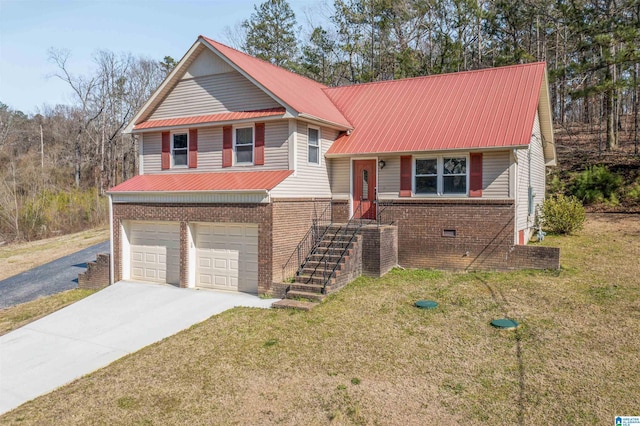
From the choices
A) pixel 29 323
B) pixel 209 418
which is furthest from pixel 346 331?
pixel 29 323

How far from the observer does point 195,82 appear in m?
15.5

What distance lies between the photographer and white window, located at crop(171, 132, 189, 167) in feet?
52.2

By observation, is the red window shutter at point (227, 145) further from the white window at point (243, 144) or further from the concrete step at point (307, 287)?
the concrete step at point (307, 287)

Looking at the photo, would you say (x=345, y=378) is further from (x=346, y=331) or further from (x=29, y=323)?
(x=29, y=323)

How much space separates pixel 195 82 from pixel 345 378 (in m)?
11.7

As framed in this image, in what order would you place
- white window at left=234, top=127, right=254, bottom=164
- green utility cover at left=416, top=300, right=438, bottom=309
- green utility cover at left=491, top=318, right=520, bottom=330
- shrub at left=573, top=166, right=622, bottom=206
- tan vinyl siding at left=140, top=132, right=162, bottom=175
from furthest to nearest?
1. shrub at left=573, top=166, right=622, bottom=206
2. tan vinyl siding at left=140, top=132, right=162, bottom=175
3. white window at left=234, top=127, right=254, bottom=164
4. green utility cover at left=416, top=300, right=438, bottom=309
5. green utility cover at left=491, top=318, right=520, bottom=330

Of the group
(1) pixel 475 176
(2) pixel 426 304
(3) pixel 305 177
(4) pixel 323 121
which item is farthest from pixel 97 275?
(1) pixel 475 176

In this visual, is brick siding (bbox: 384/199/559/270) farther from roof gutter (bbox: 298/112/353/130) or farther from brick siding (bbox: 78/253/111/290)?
brick siding (bbox: 78/253/111/290)

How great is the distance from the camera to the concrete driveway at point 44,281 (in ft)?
52.9

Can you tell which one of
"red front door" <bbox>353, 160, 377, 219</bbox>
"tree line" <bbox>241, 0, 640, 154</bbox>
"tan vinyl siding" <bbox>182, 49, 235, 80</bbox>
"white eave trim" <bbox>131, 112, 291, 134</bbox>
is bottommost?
"red front door" <bbox>353, 160, 377, 219</bbox>

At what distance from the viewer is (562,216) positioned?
61.0ft

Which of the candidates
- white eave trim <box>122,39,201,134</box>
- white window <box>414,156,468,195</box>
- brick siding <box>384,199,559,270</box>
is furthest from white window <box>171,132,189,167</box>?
white window <box>414,156,468,195</box>

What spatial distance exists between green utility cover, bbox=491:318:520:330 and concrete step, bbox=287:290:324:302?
4.29m

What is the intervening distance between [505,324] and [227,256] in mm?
8130
